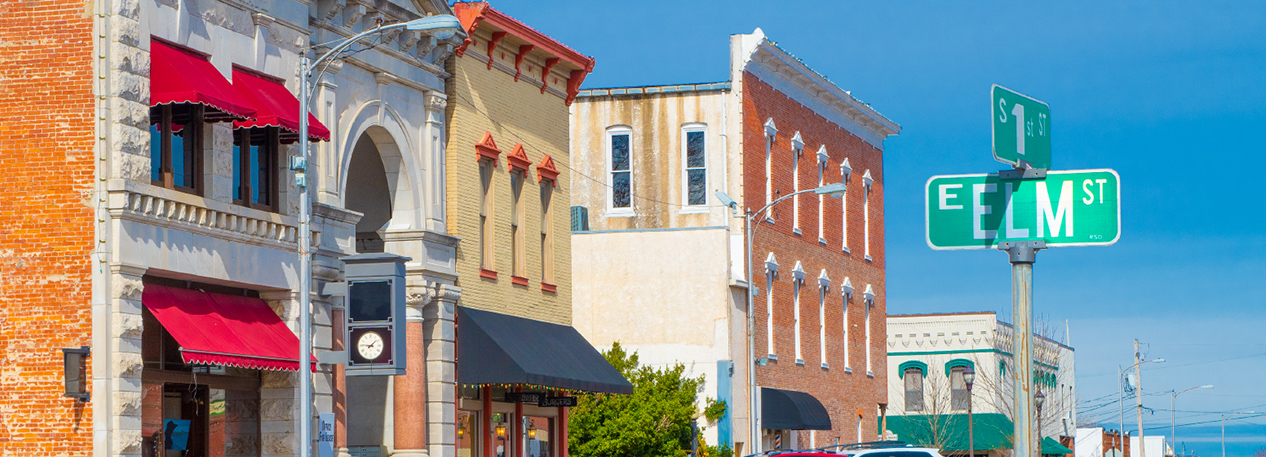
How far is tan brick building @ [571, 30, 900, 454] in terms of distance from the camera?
42.0 meters

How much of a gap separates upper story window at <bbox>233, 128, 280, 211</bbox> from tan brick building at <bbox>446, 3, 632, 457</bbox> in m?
5.92

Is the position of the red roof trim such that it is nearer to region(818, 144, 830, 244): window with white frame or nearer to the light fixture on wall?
the light fixture on wall

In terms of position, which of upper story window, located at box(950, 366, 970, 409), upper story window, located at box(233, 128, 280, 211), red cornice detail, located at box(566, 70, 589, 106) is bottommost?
upper story window, located at box(950, 366, 970, 409)

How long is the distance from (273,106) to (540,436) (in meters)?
13.8

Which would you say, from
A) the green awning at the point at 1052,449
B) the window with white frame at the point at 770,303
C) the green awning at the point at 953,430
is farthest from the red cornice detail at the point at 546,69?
the green awning at the point at 1052,449


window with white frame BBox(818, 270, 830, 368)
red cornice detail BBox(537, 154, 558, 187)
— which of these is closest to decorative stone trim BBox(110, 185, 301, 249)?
red cornice detail BBox(537, 154, 558, 187)

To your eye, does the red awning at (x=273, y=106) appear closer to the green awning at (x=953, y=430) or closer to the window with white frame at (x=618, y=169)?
the window with white frame at (x=618, y=169)

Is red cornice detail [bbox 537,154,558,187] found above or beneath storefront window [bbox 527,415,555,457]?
above

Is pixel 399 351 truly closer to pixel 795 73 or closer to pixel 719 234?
pixel 719 234

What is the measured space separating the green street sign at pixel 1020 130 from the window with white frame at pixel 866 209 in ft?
146

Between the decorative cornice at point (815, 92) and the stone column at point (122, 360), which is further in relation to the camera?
the decorative cornice at point (815, 92)

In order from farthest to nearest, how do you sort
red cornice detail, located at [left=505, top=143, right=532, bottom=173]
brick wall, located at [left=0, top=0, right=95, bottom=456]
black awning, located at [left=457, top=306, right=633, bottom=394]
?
red cornice detail, located at [left=505, top=143, right=532, bottom=173], black awning, located at [left=457, top=306, right=633, bottom=394], brick wall, located at [left=0, top=0, right=95, bottom=456]

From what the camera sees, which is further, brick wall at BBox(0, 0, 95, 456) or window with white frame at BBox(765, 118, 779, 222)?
window with white frame at BBox(765, 118, 779, 222)

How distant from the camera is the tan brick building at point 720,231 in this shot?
42.0 meters
